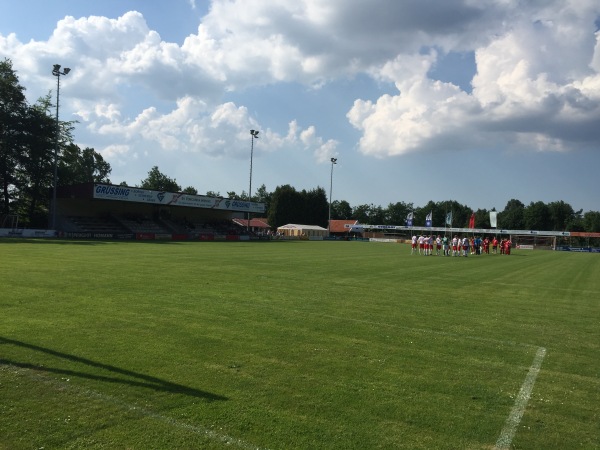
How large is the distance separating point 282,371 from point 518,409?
2.72 metres

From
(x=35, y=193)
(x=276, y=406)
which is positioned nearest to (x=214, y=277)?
(x=276, y=406)

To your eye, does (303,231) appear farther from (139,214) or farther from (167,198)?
(139,214)

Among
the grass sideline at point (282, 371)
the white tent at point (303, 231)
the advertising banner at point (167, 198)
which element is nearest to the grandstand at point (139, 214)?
the advertising banner at point (167, 198)

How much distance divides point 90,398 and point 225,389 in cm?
138

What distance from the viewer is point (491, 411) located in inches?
192

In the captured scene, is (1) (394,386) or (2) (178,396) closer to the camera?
(2) (178,396)

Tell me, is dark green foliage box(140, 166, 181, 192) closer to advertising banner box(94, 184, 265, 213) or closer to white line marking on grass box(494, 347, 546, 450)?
advertising banner box(94, 184, 265, 213)

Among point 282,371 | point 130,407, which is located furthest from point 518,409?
point 130,407

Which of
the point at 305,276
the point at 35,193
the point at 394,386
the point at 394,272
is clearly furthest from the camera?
the point at 35,193

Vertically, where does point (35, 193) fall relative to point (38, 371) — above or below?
above

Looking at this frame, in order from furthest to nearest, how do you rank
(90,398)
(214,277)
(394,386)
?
(214,277) < (394,386) < (90,398)

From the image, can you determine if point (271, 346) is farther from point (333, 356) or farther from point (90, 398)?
point (90, 398)

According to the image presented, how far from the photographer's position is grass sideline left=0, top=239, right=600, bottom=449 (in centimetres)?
421

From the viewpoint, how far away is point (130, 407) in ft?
15.0
